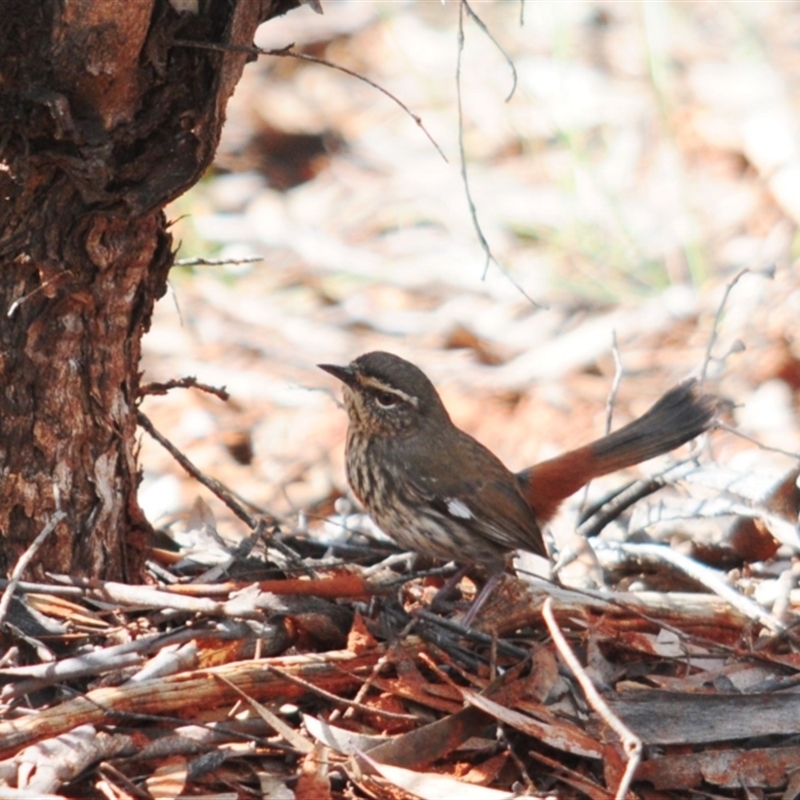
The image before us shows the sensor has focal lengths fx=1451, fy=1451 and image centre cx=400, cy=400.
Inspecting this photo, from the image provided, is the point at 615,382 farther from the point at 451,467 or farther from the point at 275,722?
the point at 275,722

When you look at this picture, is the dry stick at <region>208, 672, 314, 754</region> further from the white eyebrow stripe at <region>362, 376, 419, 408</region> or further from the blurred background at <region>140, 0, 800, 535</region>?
the blurred background at <region>140, 0, 800, 535</region>

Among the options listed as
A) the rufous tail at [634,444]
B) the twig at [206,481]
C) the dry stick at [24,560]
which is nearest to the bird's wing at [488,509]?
the rufous tail at [634,444]

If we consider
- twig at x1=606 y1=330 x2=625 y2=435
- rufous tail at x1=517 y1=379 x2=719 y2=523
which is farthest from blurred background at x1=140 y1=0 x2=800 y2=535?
rufous tail at x1=517 y1=379 x2=719 y2=523

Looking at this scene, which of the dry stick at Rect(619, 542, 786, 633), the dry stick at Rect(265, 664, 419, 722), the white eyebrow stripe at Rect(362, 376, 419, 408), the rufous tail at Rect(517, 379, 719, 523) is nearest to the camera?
the dry stick at Rect(265, 664, 419, 722)

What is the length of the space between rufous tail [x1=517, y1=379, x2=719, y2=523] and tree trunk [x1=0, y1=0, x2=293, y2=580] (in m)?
1.93

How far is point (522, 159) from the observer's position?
11.7m

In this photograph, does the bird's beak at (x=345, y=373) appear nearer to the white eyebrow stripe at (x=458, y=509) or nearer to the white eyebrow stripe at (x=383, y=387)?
the white eyebrow stripe at (x=383, y=387)

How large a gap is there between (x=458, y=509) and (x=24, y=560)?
6.73ft

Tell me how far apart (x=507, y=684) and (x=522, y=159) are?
25.2 feet

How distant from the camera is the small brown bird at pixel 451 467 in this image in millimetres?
5730

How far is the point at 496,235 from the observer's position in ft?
35.5

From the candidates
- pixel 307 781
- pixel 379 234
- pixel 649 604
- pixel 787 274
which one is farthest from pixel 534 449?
pixel 307 781

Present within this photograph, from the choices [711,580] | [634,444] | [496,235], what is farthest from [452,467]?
[496,235]

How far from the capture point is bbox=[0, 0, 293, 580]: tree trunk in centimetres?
392
